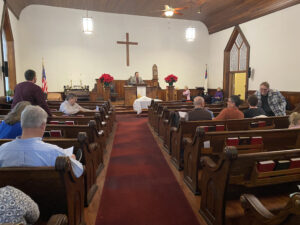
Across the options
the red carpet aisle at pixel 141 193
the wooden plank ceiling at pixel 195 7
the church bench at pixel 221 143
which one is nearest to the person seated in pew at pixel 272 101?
the church bench at pixel 221 143

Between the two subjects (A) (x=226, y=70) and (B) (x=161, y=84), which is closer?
(A) (x=226, y=70)

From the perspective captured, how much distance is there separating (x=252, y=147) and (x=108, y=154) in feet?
8.04

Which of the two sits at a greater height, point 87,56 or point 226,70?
point 87,56

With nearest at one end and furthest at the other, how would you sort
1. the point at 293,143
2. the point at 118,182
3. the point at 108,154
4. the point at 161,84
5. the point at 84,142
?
the point at 84,142
the point at 293,143
the point at 118,182
the point at 108,154
the point at 161,84

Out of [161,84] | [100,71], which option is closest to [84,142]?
[100,71]

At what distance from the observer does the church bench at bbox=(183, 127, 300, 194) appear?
229 centimetres

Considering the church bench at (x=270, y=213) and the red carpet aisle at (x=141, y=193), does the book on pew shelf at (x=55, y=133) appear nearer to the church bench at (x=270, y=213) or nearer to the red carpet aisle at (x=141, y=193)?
the red carpet aisle at (x=141, y=193)

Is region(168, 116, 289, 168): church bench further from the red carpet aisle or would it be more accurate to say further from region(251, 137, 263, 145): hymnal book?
region(251, 137, 263, 145): hymnal book

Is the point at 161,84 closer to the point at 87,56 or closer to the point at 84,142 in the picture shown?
the point at 87,56

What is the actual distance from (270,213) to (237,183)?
1.99ft

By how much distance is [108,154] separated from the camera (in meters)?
3.87

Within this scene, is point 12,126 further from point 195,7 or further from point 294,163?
point 195,7

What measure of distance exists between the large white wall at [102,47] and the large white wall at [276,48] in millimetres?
3241

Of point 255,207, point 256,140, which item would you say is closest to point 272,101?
point 256,140
